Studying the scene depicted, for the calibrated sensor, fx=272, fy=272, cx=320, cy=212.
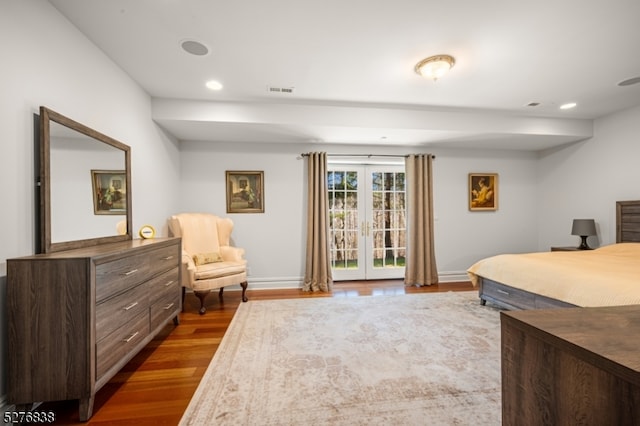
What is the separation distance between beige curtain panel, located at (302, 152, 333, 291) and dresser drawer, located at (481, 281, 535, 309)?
7.07 feet

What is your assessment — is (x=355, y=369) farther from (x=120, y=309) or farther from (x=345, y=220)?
(x=345, y=220)

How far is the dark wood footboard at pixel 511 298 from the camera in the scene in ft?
8.68

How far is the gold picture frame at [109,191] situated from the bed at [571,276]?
4.11 meters

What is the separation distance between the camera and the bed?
2.20 meters

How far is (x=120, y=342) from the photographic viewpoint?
1860mm

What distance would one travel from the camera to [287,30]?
217 centimetres

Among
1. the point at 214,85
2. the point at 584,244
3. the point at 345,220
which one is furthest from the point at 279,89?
the point at 584,244

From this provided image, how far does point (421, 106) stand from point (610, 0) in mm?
1961

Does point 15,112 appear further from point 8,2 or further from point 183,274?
point 183,274

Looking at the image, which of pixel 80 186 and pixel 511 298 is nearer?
pixel 80 186

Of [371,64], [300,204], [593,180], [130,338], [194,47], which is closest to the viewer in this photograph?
[130,338]

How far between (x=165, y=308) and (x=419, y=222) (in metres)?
3.80

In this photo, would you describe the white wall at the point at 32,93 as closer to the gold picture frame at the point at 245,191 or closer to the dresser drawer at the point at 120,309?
the dresser drawer at the point at 120,309

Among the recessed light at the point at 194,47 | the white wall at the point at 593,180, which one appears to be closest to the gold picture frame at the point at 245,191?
the recessed light at the point at 194,47
